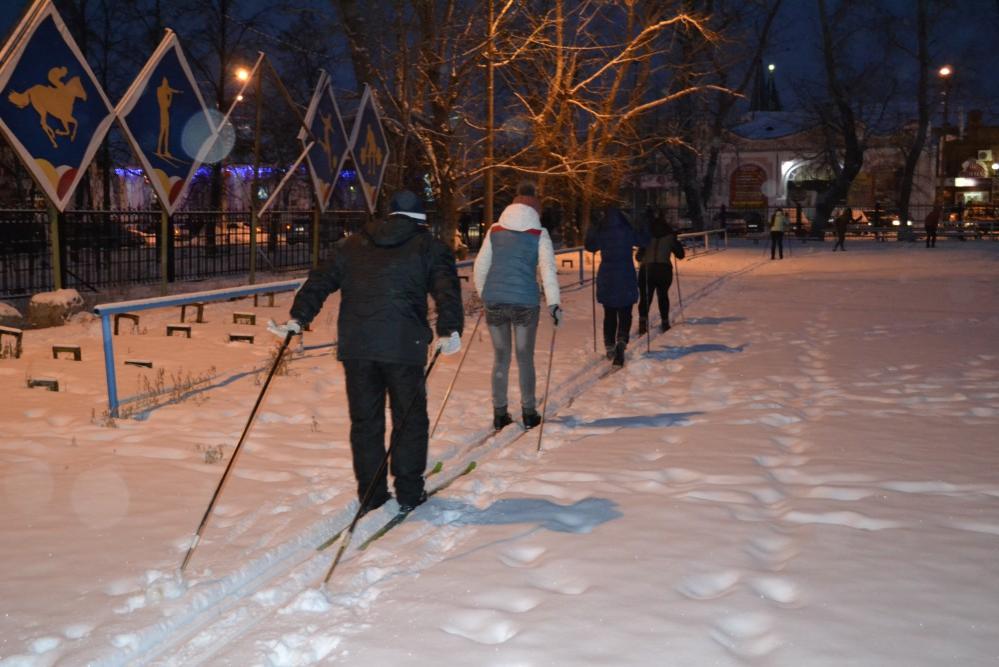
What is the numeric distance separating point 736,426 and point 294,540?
4.06 meters

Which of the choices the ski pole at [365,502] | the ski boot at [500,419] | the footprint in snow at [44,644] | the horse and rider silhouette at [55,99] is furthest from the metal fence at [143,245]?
the footprint in snow at [44,644]

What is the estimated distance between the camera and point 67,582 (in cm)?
478

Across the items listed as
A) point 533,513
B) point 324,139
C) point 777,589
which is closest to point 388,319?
point 533,513

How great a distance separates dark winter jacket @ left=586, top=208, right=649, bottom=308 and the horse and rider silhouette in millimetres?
6399

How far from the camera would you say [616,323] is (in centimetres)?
1139

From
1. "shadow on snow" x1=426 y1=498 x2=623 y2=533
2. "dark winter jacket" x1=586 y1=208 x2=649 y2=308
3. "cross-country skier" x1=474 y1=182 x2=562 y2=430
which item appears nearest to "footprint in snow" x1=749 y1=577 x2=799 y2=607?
"shadow on snow" x1=426 y1=498 x2=623 y2=533

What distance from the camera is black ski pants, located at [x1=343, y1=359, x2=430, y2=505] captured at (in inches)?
224

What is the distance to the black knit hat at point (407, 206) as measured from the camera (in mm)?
5691

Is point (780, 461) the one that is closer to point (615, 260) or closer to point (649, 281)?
point (615, 260)

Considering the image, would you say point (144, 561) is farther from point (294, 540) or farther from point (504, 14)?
point (504, 14)

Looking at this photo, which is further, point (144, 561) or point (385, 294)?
point (385, 294)

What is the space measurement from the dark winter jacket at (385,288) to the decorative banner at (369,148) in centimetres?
1209

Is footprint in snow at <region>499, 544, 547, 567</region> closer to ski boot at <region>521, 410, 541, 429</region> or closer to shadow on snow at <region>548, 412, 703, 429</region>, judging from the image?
ski boot at <region>521, 410, 541, 429</region>

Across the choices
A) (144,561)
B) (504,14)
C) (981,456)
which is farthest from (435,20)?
(144,561)
